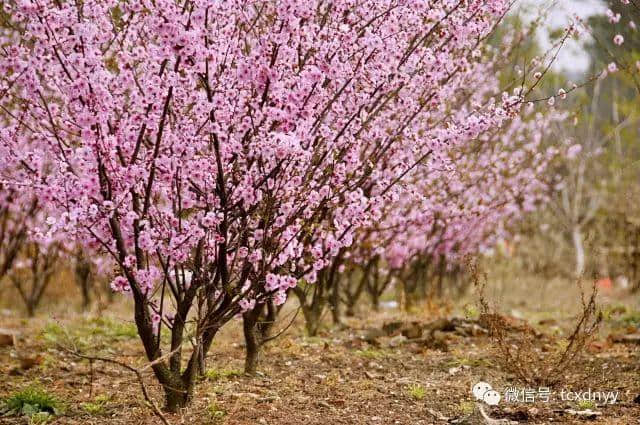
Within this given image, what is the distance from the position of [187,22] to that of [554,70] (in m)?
16.8

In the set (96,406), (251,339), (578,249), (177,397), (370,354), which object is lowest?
(96,406)

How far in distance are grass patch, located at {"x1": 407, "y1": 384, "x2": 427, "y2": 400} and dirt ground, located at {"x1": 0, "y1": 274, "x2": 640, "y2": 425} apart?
0.04 feet

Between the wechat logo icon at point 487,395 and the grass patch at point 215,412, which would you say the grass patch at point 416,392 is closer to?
the wechat logo icon at point 487,395

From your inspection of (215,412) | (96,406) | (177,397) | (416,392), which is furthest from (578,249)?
(96,406)

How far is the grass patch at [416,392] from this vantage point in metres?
5.68

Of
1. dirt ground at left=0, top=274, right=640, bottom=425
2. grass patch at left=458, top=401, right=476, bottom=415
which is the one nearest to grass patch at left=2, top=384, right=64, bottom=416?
dirt ground at left=0, top=274, right=640, bottom=425

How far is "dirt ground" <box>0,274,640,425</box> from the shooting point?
5.16 meters

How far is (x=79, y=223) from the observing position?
4.66 meters

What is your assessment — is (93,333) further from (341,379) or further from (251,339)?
(341,379)

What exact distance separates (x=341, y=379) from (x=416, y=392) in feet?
2.66

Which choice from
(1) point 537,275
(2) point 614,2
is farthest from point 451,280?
(2) point 614,2

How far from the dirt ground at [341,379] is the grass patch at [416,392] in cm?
1

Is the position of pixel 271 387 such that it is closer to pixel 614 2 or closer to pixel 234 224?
pixel 234 224

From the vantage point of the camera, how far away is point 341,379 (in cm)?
629
